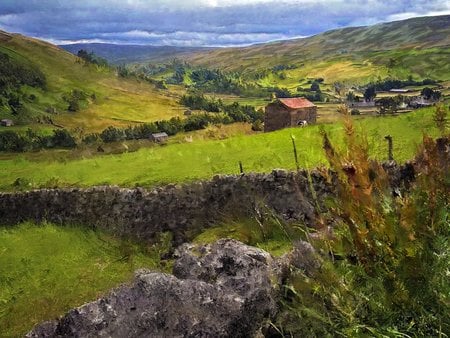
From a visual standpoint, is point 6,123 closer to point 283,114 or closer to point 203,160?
point 283,114

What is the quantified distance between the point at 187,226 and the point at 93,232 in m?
3.06

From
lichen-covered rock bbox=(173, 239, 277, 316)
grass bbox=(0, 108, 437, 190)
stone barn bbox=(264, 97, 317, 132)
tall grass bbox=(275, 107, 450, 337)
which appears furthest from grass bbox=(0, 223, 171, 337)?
stone barn bbox=(264, 97, 317, 132)

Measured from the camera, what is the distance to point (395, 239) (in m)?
3.39

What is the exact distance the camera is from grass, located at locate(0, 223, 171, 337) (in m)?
11.9

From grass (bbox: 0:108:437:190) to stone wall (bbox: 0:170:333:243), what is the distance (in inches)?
29.4

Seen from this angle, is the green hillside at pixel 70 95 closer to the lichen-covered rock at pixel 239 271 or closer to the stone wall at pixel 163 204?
the stone wall at pixel 163 204

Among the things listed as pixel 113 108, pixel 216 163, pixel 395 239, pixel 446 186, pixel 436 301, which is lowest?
pixel 113 108

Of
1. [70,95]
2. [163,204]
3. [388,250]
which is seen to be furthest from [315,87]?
[388,250]

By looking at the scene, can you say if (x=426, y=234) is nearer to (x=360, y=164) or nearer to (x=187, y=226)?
(x=360, y=164)

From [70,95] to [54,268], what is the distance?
5506 inches

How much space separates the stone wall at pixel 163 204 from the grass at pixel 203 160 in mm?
748

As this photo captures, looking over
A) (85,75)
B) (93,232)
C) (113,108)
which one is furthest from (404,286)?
(85,75)

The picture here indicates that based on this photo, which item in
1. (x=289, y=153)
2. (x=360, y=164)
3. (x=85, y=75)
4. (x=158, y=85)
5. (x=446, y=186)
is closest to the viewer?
(x=360, y=164)

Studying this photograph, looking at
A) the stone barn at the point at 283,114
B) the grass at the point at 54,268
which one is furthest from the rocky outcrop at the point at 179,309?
the stone barn at the point at 283,114
